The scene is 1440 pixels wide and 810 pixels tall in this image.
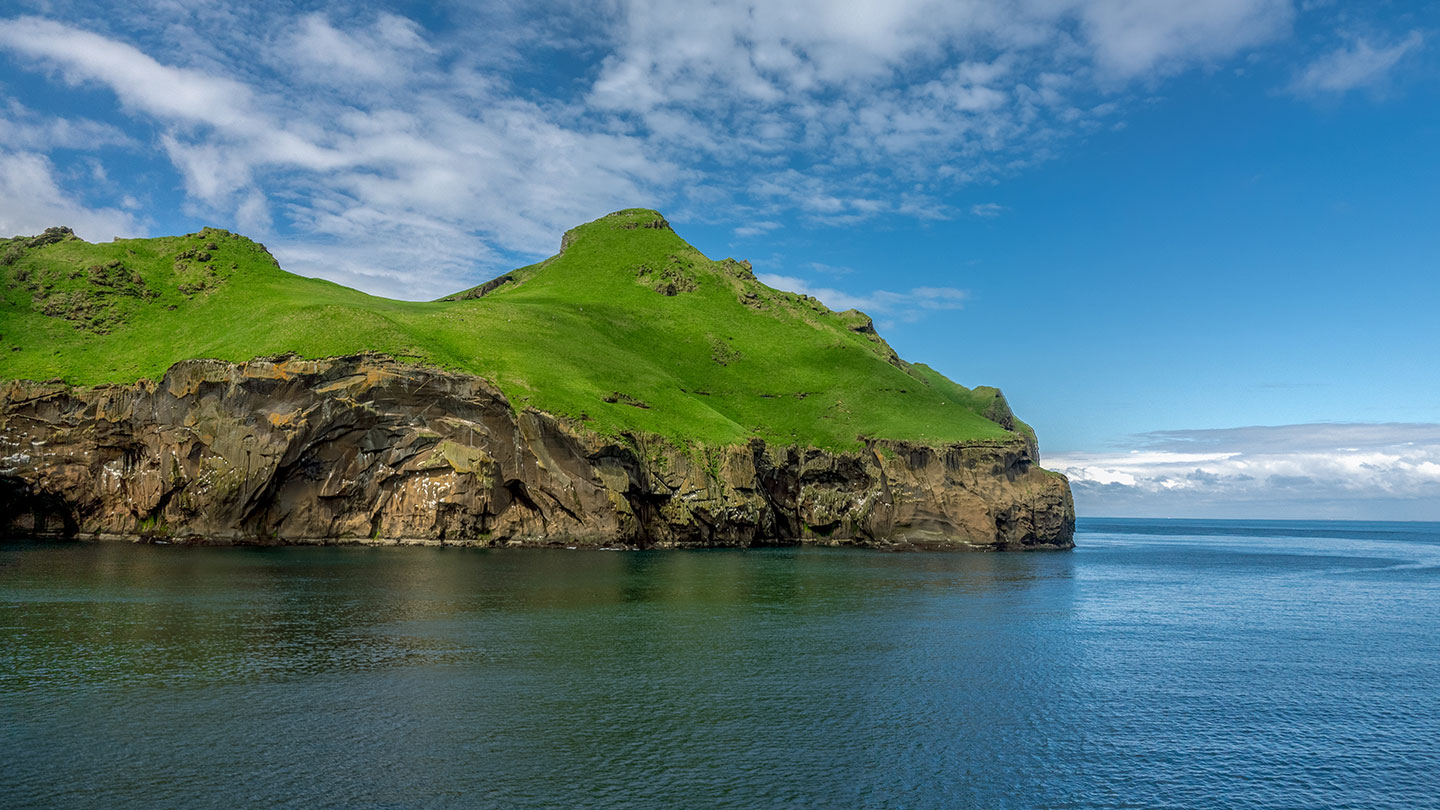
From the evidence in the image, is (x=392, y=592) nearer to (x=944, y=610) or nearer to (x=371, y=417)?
(x=944, y=610)

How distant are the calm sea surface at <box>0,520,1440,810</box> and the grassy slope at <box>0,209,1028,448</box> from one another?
2349 inches

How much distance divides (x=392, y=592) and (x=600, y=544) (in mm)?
51945

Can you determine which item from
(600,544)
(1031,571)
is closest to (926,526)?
(1031,571)

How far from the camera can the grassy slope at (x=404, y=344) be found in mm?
121875

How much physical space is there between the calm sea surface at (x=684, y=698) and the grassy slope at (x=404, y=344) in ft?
196

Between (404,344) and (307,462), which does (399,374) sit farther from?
(307,462)

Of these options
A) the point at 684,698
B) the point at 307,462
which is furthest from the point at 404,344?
the point at 684,698

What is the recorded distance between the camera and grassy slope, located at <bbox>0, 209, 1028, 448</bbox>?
12188 cm

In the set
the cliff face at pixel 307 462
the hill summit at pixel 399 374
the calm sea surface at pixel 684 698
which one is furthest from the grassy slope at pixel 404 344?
the calm sea surface at pixel 684 698

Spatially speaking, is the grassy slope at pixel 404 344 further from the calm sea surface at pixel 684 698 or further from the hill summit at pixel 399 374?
the calm sea surface at pixel 684 698

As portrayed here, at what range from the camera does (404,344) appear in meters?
122

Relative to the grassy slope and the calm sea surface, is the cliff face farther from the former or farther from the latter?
the calm sea surface

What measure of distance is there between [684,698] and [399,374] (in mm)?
92584

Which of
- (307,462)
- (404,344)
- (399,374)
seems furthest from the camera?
(404,344)
